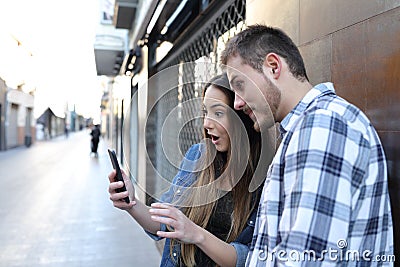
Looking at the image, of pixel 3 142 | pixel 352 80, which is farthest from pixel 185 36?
pixel 3 142

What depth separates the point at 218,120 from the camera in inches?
61.1

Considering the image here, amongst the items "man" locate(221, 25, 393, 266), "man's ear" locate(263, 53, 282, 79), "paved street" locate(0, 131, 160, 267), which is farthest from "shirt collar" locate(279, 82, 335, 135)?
"paved street" locate(0, 131, 160, 267)

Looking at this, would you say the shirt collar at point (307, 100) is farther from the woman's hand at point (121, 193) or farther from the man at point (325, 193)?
A: the woman's hand at point (121, 193)

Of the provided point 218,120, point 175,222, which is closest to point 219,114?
point 218,120

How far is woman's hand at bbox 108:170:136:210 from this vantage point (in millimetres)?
1539

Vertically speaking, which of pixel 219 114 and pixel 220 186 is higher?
pixel 219 114

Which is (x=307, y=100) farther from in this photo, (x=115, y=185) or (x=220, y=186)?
(x=115, y=185)

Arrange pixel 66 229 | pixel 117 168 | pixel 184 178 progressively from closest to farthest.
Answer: pixel 117 168, pixel 184 178, pixel 66 229

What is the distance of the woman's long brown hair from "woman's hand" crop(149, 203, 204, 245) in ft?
0.86

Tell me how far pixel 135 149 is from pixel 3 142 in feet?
55.3

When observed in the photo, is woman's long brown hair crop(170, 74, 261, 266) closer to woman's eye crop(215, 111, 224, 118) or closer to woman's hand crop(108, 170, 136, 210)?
Result: woman's eye crop(215, 111, 224, 118)

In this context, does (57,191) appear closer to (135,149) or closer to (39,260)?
(135,149)

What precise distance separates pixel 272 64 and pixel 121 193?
2.55 feet

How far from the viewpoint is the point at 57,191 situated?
8.86 metres
